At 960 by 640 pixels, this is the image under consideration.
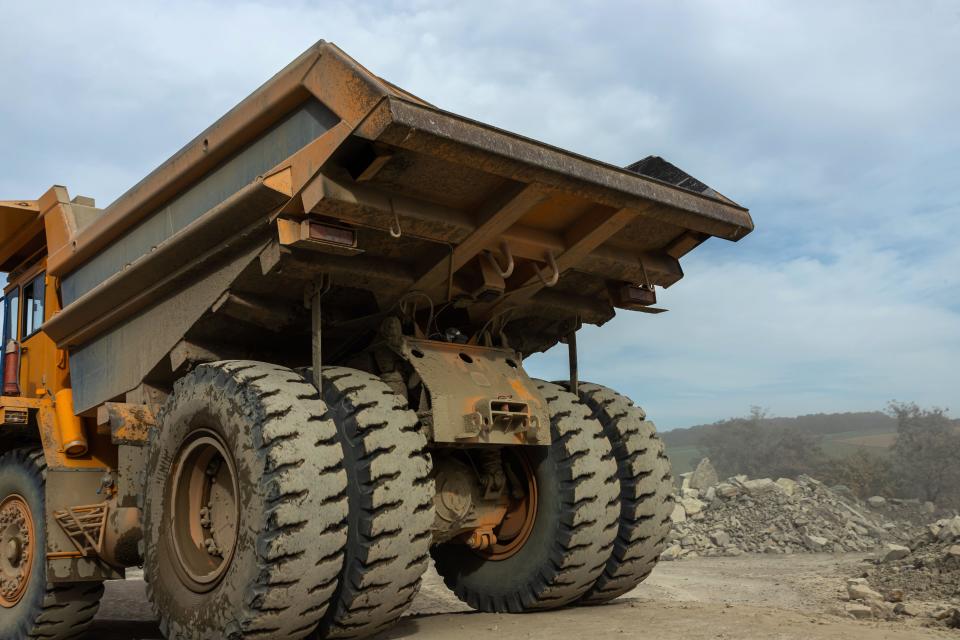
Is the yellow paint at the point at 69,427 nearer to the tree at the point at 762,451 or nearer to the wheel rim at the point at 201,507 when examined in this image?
the wheel rim at the point at 201,507

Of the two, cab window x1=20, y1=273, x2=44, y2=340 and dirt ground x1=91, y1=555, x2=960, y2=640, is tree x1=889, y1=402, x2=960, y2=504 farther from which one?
cab window x1=20, y1=273, x2=44, y2=340

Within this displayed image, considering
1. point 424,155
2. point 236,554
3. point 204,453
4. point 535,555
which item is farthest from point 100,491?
point 424,155

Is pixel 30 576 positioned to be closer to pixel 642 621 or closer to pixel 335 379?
pixel 335 379

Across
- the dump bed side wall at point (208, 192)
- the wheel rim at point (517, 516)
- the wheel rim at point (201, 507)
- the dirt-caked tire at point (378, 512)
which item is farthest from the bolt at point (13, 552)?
the wheel rim at point (517, 516)

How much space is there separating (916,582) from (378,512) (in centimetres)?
698

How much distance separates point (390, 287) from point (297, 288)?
528mm

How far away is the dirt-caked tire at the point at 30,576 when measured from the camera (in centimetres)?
620

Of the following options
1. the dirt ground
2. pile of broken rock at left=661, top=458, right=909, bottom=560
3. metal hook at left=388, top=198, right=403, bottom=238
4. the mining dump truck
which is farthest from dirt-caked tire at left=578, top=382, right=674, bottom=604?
pile of broken rock at left=661, top=458, right=909, bottom=560

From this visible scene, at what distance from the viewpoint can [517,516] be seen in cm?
593

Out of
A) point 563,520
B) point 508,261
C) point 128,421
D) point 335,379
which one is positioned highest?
point 508,261

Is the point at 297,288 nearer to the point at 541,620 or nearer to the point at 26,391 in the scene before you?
the point at 541,620

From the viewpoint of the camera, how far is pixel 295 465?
4.25 meters

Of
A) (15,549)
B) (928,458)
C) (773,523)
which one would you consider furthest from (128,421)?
(928,458)

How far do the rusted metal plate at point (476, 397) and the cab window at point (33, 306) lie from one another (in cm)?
361
